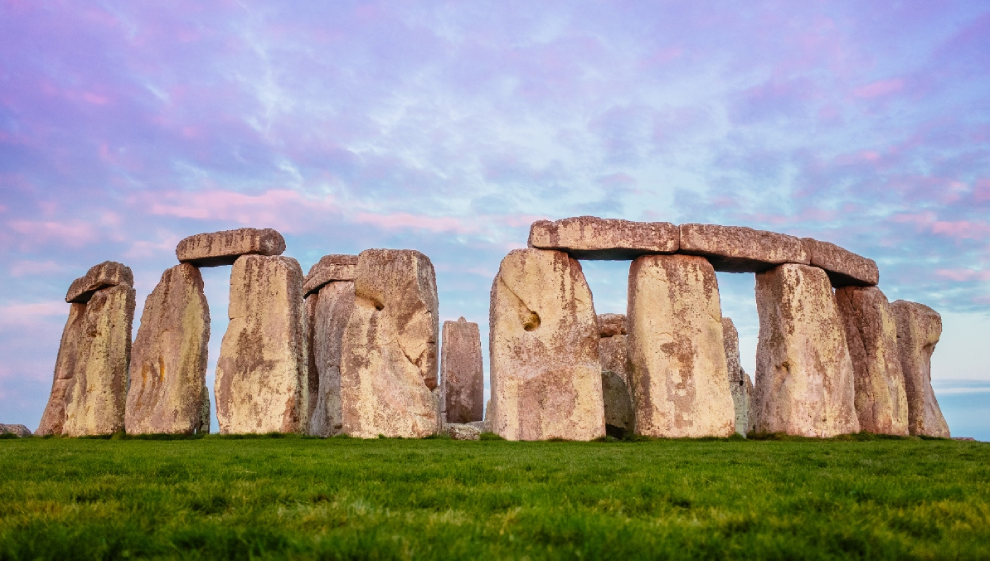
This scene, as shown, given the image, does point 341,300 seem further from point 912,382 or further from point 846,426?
point 912,382

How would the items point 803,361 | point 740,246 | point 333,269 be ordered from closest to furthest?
point 740,246, point 803,361, point 333,269

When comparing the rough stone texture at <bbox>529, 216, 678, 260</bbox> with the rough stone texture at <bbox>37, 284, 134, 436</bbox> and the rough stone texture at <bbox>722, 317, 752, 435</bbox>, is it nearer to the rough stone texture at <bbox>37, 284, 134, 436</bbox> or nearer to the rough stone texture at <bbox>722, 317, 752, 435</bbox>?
the rough stone texture at <bbox>722, 317, 752, 435</bbox>

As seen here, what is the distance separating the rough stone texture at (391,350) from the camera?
13695 mm

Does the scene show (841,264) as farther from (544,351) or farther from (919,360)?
(544,351)

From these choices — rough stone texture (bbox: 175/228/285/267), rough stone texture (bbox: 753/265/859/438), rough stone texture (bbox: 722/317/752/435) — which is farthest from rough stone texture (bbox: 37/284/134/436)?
rough stone texture (bbox: 722/317/752/435)

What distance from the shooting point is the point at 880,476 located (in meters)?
6.50

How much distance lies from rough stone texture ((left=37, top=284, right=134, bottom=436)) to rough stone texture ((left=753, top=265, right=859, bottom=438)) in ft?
49.0

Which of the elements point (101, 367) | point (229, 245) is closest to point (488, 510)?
point (229, 245)

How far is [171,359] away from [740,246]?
12.5m

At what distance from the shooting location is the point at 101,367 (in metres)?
18.1

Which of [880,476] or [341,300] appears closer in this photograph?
[880,476]

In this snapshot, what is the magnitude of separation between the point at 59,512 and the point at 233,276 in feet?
40.3

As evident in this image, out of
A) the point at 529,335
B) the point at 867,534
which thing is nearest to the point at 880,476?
the point at 867,534

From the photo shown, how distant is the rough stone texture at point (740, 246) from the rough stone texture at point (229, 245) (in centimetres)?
878
